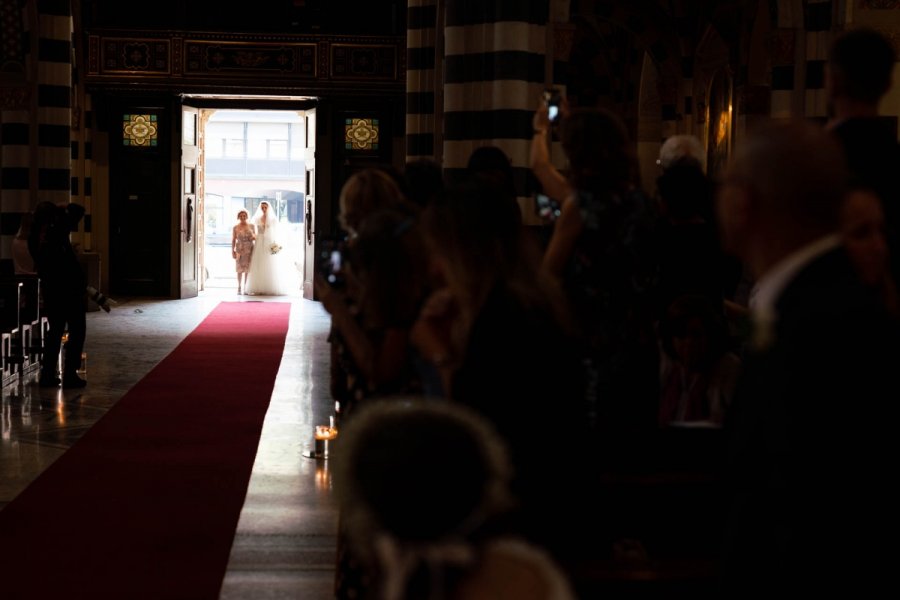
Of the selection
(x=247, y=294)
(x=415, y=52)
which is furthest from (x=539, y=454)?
(x=247, y=294)

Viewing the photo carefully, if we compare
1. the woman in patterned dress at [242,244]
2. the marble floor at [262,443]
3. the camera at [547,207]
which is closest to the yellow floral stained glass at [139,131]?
the woman in patterned dress at [242,244]

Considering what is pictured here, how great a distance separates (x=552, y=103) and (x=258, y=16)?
1604 cm

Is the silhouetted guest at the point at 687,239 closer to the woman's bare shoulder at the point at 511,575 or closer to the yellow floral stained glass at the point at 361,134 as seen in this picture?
the woman's bare shoulder at the point at 511,575

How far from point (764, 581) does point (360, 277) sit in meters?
1.98

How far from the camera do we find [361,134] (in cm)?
2047

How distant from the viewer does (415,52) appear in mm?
15820

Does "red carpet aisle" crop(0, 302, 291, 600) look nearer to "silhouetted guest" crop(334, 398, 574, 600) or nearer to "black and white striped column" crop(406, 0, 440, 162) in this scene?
"silhouetted guest" crop(334, 398, 574, 600)

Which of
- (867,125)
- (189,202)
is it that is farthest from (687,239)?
(189,202)

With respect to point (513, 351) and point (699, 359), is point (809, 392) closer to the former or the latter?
point (513, 351)

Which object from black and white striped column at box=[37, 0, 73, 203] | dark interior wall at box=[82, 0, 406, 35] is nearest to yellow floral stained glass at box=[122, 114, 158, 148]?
dark interior wall at box=[82, 0, 406, 35]

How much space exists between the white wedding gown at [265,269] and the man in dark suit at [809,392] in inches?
828

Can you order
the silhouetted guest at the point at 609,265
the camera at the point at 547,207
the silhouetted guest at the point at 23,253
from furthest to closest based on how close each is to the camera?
the silhouetted guest at the point at 23,253
the camera at the point at 547,207
the silhouetted guest at the point at 609,265

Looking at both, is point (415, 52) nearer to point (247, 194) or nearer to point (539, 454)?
point (539, 454)

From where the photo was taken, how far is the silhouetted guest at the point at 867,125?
3061 millimetres
